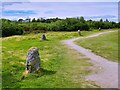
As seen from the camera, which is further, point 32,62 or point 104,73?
point 32,62

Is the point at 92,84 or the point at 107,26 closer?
the point at 92,84

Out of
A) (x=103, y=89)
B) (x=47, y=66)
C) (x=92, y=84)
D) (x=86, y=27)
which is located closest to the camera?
(x=103, y=89)

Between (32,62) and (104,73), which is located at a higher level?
(32,62)

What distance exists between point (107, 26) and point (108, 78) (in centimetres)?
10343

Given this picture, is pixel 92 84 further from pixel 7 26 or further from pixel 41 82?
pixel 7 26

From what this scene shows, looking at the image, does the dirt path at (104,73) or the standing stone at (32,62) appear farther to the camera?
the standing stone at (32,62)

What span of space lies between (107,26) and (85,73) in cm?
10184

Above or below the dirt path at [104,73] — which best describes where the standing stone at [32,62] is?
above

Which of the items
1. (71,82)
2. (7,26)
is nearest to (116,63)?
(71,82)

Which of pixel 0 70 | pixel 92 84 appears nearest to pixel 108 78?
pixel 92 84

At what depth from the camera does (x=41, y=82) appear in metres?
18.9

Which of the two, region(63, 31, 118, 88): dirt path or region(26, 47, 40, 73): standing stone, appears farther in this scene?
region(26, 47, 40, 73): standing stone

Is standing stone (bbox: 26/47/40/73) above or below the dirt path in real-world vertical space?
above

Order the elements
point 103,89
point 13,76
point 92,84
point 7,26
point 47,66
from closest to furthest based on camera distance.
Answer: point 103,89 < point 92,84 < point 13,76 < point 47,66 < point 7,26
